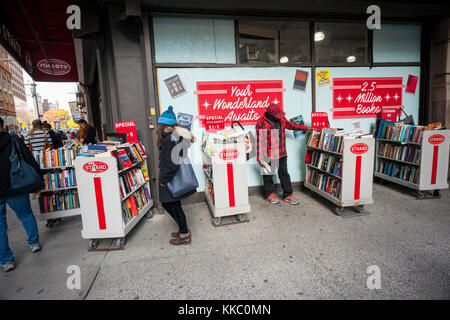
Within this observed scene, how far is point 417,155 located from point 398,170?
1.82ft

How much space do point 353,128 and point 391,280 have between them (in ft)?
11.7

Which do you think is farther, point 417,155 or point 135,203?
point 417,155

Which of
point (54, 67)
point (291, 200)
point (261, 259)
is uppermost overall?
point (54, 67)

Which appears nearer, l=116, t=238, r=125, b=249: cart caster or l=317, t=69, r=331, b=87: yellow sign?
l=116, t=238, r=125, b=249: cart caster

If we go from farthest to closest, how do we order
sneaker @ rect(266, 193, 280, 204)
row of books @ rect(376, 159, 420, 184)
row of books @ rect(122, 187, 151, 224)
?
sneaker @ rect(266, 193, 280, 204) → row of books @ rect(376, 159, 420, 184) → row of books @ rect(122, 187, 151, 224)

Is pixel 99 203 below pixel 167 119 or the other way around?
below

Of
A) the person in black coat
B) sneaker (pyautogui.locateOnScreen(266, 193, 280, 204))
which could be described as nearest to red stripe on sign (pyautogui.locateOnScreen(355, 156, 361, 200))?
sneaker (pyautogui.locateOnScreen(266, 193, 280, 204))

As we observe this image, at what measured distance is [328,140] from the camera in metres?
3.96

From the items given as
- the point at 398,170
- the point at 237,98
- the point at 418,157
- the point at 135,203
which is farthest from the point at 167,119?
the point at 398,170

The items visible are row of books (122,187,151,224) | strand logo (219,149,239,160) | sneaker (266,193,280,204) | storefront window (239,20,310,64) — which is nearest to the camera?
row of books (122,187,151,224)

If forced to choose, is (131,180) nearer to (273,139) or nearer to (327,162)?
(273,139)

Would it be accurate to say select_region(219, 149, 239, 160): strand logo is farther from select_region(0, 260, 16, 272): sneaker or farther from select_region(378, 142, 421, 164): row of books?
select_region(378, 142, 421, 164): row of books

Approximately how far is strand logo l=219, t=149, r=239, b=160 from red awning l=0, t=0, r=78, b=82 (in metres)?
4.67

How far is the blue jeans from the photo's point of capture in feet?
8.82
